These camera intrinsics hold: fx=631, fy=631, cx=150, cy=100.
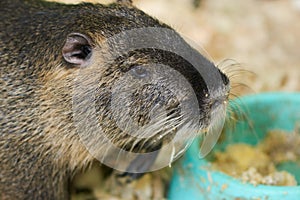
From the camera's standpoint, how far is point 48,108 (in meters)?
2.88

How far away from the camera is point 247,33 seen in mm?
4500

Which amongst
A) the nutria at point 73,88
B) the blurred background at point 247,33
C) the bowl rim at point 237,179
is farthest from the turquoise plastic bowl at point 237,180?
the blurred background at point 247,33

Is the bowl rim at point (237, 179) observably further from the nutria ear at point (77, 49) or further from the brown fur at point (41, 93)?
the nutria ear at point (77, 49)

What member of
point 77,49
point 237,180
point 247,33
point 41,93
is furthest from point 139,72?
point 247,33

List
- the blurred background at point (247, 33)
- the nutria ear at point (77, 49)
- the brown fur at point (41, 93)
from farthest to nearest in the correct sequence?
the blurred background at point (247, 33), the brown fur at point (41, 93), the nutria ear at point (77, 49)

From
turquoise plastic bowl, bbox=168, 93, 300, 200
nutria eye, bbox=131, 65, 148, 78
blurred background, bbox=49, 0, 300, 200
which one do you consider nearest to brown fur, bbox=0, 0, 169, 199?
nutria eye, bbox=131, 65, 148, 78

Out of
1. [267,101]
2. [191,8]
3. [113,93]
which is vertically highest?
[191,8]

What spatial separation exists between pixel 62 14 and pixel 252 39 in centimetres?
189

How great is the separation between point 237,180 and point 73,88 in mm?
885

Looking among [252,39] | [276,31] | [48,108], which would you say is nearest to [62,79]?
[48,108]

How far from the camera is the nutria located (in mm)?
2711

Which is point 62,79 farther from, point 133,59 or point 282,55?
point 282,55

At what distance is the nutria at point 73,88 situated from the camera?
2711 mm

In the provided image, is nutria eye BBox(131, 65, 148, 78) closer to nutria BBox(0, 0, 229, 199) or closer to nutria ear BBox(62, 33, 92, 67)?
nutria BBox(0, 0, 229, 199)
